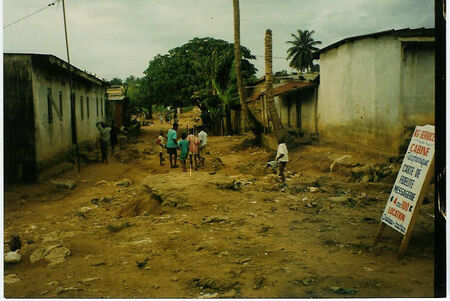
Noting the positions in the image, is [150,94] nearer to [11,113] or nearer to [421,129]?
[11,113]

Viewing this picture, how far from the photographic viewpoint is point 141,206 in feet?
25.5

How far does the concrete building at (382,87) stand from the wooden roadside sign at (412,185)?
5590mm

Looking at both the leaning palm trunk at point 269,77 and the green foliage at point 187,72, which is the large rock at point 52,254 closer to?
the leaning palm trunk at point 269,77

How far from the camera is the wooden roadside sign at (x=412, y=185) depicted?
14.2 ft

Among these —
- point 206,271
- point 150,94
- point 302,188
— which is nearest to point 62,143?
point 302,188

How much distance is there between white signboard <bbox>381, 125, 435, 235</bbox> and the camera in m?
4.36

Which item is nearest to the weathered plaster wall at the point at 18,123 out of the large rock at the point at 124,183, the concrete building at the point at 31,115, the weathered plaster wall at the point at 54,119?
the concrete building at the point at 31,115

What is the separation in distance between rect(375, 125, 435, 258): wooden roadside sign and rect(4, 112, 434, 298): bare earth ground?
37 centimetres

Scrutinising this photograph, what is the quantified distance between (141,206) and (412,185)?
16.3ft

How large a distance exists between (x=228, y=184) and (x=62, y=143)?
687cm

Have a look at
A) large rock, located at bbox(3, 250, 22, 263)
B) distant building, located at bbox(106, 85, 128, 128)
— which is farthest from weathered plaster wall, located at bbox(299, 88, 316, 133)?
large rock, located at bbox(3, 250, 22, 263)

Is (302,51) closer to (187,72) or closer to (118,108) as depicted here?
(187,72)

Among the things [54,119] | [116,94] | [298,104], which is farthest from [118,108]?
[54,119]

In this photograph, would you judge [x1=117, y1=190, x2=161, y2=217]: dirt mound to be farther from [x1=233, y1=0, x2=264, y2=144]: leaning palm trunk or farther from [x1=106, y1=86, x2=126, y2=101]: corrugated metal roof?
[x1=106, y1=86, x2=126, y2=101]: corrugated metal roof
